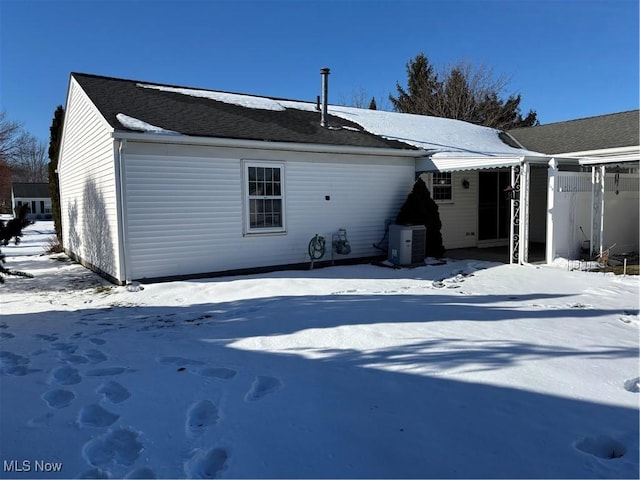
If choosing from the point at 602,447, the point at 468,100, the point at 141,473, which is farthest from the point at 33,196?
the point at 602,447

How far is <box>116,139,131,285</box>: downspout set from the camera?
8.01 metres

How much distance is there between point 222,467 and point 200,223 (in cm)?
689

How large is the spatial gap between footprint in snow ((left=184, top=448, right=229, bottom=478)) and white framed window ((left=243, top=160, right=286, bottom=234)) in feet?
23.2

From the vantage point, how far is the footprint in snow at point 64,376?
361cm

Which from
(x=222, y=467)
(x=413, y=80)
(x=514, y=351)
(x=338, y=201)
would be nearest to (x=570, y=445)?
(x=514, y=351)

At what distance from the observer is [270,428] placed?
2.85 metres

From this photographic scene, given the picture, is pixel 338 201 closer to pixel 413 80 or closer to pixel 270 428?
pixel 270 428

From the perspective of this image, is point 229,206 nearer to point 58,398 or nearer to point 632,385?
point 58,398

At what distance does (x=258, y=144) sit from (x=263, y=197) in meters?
1.13

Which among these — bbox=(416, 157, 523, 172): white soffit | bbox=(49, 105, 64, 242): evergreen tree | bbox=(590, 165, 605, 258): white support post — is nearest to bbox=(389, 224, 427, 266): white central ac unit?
bbox=(416, 157, 523, 172): white soffit

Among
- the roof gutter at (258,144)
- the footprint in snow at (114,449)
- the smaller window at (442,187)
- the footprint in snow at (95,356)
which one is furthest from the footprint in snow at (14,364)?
the smaller window at (442,187)

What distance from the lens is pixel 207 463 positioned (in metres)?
2.48

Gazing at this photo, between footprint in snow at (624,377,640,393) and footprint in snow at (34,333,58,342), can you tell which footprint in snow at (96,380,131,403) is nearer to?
footprint in snow at (34,333,58,342)

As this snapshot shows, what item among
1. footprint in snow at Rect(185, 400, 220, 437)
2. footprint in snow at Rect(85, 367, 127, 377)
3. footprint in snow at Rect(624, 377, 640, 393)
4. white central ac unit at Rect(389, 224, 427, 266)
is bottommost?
footprint in snow at Rect(624, 377, 640, 393)
